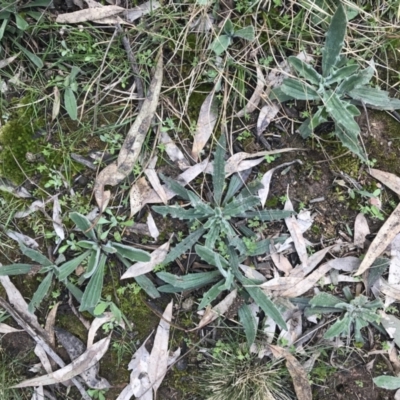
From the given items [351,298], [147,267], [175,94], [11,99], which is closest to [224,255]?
[147,267]

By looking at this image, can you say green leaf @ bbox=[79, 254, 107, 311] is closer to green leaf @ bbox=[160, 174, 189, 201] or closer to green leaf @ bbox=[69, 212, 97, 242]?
green leaf @ bbox=[69, 212, 97, 242]

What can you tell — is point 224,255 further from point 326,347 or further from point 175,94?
point 175,94

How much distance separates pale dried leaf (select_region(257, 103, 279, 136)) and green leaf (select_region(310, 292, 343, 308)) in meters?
0.69

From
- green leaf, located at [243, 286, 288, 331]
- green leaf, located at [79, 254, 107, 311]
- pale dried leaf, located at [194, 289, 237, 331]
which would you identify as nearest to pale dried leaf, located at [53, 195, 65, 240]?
green leaf, located at [79, 254, 107, 311]

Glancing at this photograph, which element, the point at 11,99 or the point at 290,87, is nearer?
the point at 290,87

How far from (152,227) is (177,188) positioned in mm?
201

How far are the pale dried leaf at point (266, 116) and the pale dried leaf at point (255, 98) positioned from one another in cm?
4

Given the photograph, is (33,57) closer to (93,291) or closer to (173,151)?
(173,151)

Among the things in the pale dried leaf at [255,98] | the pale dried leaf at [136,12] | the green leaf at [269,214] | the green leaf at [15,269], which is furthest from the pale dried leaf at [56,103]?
the green leaf at [269,214]

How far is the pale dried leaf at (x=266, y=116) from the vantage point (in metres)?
1.90

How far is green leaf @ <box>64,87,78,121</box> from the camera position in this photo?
1.89 meters

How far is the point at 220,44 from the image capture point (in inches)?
72.8

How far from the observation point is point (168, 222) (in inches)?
76.4

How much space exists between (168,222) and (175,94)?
0.52 m
